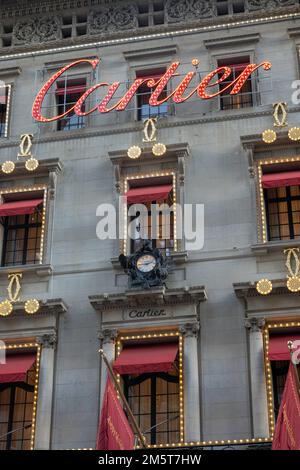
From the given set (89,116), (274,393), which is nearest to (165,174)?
(89,116)

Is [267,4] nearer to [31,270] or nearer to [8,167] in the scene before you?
[8,167]

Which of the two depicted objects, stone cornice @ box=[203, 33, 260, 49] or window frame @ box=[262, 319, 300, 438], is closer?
window frame @ box=[262, 319, 300, 438]

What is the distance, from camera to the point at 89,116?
31188 millimetres

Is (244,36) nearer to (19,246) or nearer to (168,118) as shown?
(168,118)

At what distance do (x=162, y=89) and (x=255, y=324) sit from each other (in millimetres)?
9437

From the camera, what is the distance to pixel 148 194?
2858cm

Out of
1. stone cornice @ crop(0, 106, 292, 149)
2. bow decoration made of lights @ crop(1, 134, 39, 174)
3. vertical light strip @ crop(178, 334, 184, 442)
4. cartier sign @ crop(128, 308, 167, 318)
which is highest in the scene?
stone cornice @ crop(0, 106, 292, 149)

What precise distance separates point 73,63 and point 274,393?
14.3 meters

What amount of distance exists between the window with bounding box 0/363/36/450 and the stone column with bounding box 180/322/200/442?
4907mm

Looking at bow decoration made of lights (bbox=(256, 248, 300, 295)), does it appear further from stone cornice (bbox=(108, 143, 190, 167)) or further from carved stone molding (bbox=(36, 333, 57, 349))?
carved stone molding (bbox=(36, 333, 57, 349))

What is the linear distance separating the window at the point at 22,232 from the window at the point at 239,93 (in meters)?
7.50

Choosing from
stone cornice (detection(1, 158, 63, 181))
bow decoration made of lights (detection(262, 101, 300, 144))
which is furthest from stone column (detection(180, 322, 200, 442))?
stone cornice (detection(1, 158, 63, 181))

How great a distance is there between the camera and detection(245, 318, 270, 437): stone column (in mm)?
24359

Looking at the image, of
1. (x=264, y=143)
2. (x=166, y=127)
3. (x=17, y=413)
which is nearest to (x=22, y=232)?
(x=166, y=127)
